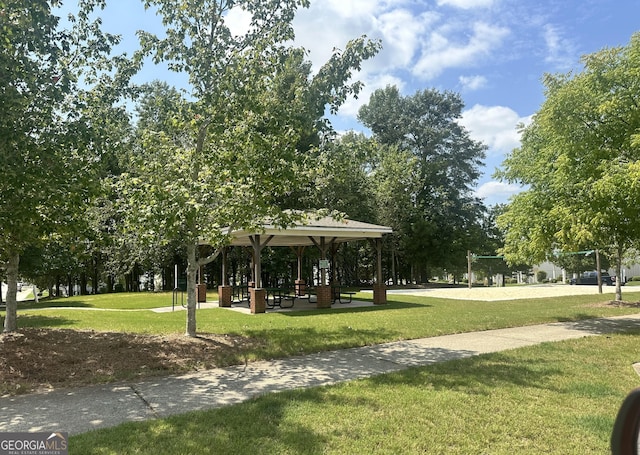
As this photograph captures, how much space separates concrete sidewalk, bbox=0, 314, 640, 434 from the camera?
15.7 feet

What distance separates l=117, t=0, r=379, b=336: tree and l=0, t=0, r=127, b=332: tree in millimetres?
947

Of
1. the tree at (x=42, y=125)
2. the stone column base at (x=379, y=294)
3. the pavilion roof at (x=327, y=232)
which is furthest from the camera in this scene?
the stone column base at (x=379, y=294)

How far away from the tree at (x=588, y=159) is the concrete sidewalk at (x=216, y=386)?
2.85 m

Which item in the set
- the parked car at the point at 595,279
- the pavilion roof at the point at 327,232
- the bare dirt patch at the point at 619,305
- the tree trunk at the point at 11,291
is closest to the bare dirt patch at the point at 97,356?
the tree trunk at the point at 11,291

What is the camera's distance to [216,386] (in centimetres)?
602

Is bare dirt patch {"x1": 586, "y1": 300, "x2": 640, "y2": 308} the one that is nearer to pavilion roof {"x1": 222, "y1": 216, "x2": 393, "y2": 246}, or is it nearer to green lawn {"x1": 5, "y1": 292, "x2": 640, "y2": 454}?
pavilion roof {"x1": 222, "y1": 216, "x2": 393, "y2": 246}

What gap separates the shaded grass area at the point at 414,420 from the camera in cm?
396

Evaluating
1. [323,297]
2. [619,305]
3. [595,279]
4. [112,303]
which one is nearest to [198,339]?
[323,297]

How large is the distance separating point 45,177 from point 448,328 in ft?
29.1

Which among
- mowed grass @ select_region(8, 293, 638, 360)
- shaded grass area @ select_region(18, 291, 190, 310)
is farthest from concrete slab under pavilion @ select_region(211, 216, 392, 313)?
shaded grass area @ select_region(18, 291, 190, 310)

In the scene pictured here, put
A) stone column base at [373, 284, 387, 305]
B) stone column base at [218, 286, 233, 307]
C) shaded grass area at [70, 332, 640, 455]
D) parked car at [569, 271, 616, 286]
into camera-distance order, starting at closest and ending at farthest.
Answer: shaded grass area at [70, 332, 640, 455]
stone column base at [218, 286, 233, 307]
stone column base at [373, 284, 387, 305]
parked car at [569, 271, 616, 286]

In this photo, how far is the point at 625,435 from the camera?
1.71 metres

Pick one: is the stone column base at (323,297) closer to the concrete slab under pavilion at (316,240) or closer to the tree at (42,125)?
the concrete slab under pavilion at (316,240)

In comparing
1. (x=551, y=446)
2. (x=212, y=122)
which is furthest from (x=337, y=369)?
(x=212, y=122)
